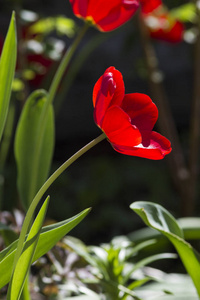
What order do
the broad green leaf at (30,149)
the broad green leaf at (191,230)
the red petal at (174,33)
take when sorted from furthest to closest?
the red petal at (174,33), the broad green leaf at (191,230), the broad green leaf at (30,149)

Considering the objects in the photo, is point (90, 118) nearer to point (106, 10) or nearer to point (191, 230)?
point (191, 230)

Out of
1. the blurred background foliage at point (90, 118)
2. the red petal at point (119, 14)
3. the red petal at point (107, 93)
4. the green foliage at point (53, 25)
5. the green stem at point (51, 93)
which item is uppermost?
the red petal at point (119, 14)

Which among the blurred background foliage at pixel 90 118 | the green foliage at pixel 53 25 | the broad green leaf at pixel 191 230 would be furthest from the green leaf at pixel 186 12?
the broad green leaf at pixel 191 230

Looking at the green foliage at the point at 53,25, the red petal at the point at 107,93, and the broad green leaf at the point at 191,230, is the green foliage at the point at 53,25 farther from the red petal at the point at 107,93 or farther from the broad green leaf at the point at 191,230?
the red petal at the point at 107,93

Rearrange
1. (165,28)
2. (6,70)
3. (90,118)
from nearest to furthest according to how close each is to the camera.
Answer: (6,70) < (165,28) < (90,118)

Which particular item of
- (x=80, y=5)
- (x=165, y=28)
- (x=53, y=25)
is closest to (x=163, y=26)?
(x=165, y=28)

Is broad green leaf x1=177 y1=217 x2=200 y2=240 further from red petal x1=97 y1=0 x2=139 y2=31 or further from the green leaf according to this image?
the green leaf
